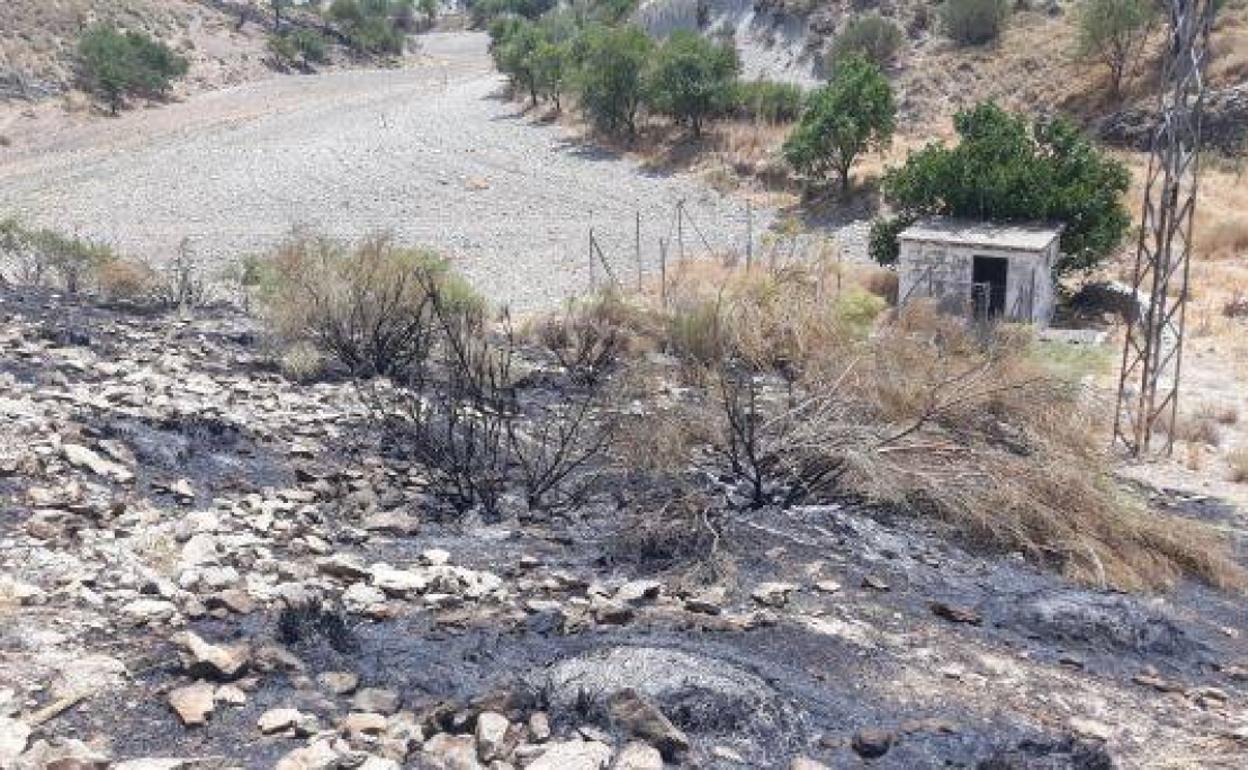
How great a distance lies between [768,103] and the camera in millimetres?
36344

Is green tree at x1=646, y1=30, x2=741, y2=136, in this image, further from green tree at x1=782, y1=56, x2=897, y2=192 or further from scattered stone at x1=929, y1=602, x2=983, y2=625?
scattered stone at x1=929, y1=602, x2=983, y2=625

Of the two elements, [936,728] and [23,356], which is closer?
[936,728]

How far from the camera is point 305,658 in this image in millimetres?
7230

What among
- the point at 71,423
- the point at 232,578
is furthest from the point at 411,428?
the point at 232,578

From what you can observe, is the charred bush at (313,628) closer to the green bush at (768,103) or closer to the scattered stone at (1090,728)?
the scattered stone at (1090,728)

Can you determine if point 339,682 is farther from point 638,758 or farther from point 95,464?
point 95,464

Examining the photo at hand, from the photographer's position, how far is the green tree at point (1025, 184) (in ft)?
67.2

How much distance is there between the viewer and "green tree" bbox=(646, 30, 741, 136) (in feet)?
117

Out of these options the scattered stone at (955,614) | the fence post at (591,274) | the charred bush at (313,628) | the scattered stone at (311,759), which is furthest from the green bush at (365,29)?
the scattered stone at (311,759)

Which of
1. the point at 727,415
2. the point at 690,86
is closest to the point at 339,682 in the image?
the point at 727,415

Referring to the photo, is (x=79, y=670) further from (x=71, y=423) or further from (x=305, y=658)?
(x=71, y=423)

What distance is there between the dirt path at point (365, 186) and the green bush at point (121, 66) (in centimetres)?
146

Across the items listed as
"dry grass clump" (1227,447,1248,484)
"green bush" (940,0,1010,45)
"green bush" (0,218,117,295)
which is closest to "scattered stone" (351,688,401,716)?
"dry grass clump" (1227,447,1248,484)

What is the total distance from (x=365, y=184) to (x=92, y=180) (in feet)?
23.7
